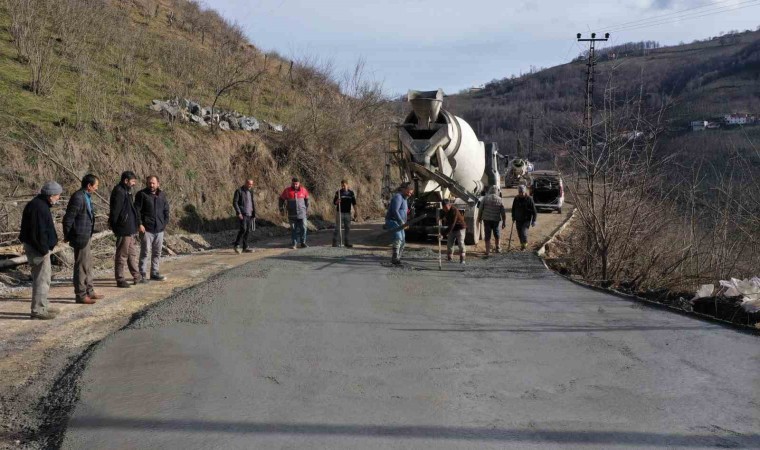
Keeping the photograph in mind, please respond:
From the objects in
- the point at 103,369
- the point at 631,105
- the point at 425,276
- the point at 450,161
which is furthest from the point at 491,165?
the point at 103,369

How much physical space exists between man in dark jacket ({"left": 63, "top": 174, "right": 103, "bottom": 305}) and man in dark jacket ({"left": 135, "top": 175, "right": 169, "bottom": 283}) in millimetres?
1458

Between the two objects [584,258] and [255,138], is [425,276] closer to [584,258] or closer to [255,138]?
[584,258]

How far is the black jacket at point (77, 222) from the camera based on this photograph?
8.84 m

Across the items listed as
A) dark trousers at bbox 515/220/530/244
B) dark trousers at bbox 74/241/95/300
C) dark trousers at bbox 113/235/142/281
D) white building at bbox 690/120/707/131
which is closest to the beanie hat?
dark trousers at bbox 74/241/95/300

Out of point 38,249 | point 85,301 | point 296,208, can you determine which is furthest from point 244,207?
point 38,249

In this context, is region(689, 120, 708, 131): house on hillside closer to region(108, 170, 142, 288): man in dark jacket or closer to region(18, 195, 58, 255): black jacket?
region(108, 170, 142, 288): man in dark jacket

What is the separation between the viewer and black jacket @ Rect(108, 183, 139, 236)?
9.98 meters

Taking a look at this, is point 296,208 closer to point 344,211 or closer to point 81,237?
point 344,211

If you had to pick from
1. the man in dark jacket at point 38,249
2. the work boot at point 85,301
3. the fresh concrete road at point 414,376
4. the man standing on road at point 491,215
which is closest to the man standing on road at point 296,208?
the man standing on road at point 491,215

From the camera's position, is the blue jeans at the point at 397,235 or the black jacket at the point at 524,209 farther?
the black jacket at the point at 524,209

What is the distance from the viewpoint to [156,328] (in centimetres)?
738

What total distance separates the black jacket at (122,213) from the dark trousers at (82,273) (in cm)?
100

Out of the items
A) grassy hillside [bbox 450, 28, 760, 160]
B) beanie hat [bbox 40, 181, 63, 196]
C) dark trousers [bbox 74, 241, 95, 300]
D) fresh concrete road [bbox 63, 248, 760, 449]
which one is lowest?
fresh concrete road [bbox 63, 248, 760, 449]

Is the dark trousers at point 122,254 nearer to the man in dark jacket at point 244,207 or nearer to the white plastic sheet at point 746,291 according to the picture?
the man in dark jacket at point 244,207
